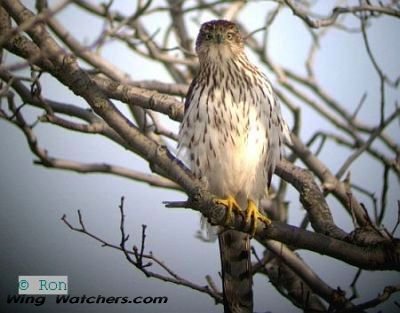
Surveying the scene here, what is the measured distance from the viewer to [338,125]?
588cm

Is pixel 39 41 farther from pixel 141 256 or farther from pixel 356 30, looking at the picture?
pixel 356 30

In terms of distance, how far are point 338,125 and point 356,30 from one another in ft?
2.92

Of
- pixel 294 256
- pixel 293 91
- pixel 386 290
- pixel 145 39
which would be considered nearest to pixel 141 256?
pixel 294 256

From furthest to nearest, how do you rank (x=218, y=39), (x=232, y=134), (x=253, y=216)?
(x=218, y=39) < (x=232, y=134) < (x=253, y=216)

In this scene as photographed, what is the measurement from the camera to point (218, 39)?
4488 mm

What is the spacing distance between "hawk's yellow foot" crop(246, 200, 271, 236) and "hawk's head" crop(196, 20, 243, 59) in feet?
3.53

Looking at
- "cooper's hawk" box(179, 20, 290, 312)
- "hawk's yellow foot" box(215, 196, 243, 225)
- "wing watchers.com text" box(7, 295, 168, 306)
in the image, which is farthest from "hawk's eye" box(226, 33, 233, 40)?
"wing watchers.com text" box(7, 295, 168, 306)

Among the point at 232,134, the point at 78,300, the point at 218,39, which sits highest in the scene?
the point at 218,39

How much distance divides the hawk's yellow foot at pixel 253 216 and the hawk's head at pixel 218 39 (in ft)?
3.53

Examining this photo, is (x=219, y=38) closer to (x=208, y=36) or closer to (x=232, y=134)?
(x=208, y=36)

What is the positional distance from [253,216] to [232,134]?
22.6 inches

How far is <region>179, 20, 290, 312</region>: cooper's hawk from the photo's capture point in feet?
13.6

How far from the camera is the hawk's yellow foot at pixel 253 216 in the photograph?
146 inches

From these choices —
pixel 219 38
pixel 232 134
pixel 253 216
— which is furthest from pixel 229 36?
pixel 253 216
